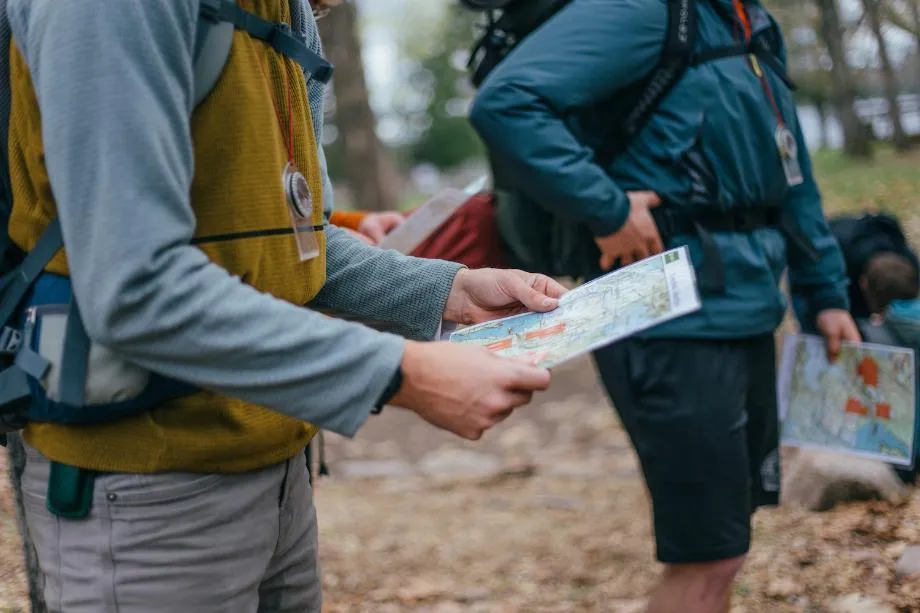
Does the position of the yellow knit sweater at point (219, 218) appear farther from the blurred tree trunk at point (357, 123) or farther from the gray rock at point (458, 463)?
the blurred tree trunk at point (357, 123)

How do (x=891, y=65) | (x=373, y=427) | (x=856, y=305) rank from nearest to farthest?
(x=856, y=305), (x=891, y=65), (x=373, y=427)

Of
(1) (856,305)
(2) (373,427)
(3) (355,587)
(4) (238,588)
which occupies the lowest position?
(2) (373,427)

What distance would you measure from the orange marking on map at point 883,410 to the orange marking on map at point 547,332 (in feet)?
6.76

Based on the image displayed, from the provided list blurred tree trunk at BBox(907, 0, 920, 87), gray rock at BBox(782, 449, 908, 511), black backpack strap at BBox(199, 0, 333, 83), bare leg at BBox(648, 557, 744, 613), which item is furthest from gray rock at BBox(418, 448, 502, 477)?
black backpack strap at BBox(199, 0, 333, 83)

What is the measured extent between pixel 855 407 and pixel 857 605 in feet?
2.26

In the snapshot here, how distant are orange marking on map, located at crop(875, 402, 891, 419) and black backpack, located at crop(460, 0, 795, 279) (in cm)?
109

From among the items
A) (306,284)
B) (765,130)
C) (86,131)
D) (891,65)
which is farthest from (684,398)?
(891,65)

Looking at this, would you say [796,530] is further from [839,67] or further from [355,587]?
[839,67]

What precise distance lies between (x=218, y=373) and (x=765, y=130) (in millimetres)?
1963

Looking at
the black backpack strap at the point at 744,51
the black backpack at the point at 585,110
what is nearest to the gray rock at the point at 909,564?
the black backpack at the point at 585,110

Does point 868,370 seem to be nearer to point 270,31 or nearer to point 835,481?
point 835,481

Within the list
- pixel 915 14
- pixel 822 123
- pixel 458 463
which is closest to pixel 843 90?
pixel 915 14

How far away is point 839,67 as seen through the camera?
261 inches

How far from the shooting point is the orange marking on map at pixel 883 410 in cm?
312
